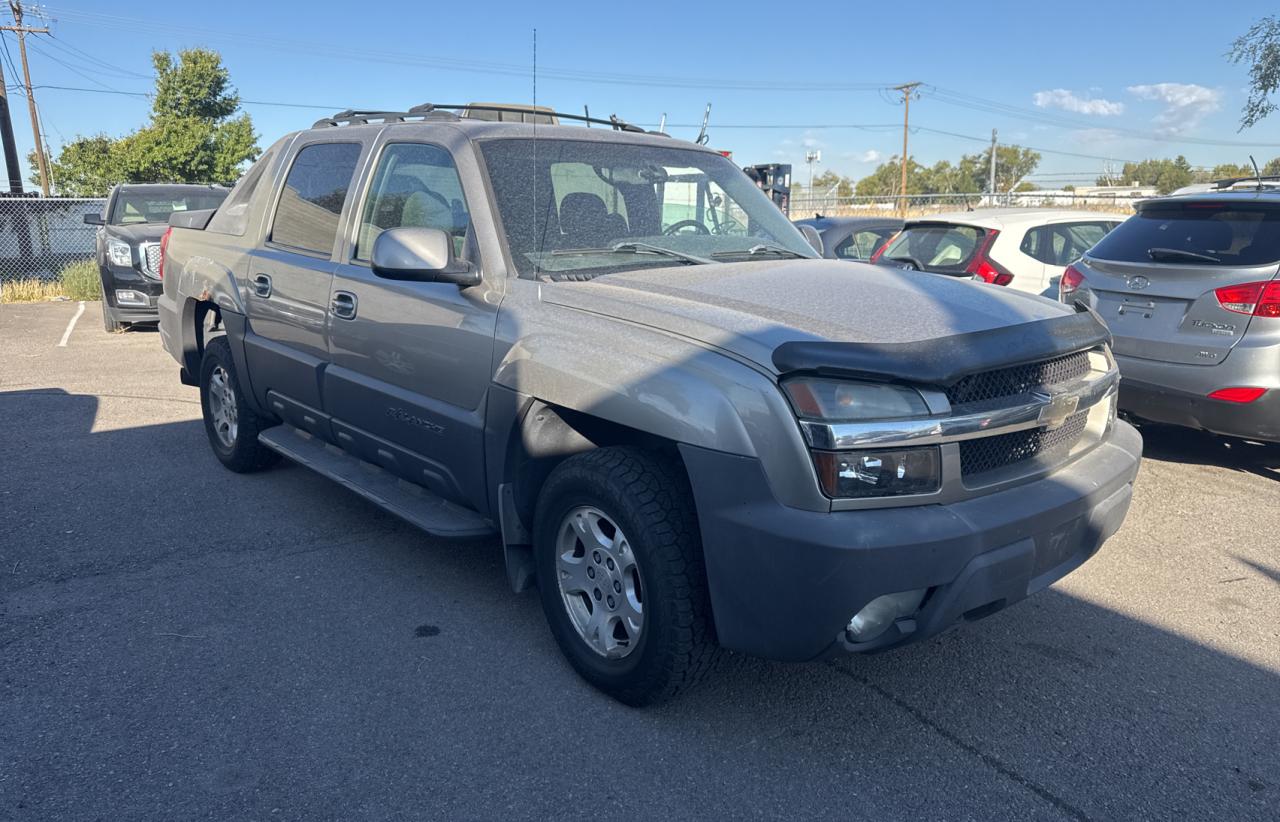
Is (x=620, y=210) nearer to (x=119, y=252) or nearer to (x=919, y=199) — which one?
(x=119, y=252)

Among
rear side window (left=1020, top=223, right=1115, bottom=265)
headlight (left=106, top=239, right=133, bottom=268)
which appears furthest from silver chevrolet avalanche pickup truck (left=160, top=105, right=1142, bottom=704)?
headlight (left=106, top=239, right=133, bottom=268)

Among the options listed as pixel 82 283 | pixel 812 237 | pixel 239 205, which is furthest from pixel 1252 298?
pixel 82 283

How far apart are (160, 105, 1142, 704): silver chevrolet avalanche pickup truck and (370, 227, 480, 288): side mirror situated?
12 millimetres

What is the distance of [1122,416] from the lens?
613cm

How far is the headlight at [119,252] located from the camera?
1101 cm

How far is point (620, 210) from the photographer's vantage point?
155 inches

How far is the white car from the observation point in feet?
26.5

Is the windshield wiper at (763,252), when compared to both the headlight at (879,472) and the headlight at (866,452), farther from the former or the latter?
the headlight at (879,472)

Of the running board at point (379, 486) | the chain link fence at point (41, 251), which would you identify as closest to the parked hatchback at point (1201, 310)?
the running board at point (379, 486)

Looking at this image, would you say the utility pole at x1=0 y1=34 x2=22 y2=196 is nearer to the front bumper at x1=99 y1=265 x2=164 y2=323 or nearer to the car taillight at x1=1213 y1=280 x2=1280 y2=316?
the front bumper at x1=99 y1=265 x2=164 y2=323

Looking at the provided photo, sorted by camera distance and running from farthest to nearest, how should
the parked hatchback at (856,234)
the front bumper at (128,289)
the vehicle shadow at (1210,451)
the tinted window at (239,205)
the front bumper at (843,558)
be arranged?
the parked hatchback at (856,234) → the front bumper at (128,289) → the vehicle shadow at (1210,451) → the tinted window at (239,205) → the front bumper at (843,558)

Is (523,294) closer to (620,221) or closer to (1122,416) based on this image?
(620,221)

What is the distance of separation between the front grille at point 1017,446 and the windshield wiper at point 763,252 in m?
1.43

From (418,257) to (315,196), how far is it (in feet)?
5.46
